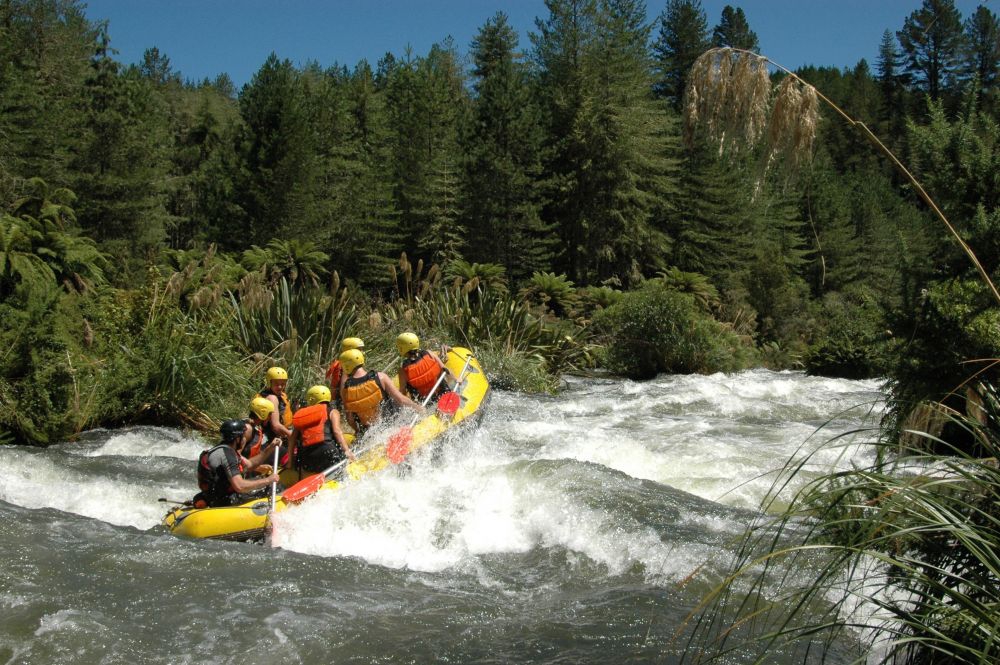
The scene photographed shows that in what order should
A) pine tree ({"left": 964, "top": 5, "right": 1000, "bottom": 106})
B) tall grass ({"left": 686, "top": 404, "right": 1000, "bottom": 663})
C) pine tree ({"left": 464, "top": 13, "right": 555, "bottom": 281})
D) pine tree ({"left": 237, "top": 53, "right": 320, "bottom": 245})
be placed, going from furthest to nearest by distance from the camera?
pine tree ({"left": 964, "top": 5, "right": 1000, "bottom": 106}), pine tree ({"left": 464, "top": 13, "right": 555, "bottom": 281}), pine tree ({"left": 237, "top": 53, "right": 320, "bottom": 245}), tall grass ({"left": 686, "top": 404, "right": 1000, "bottom": 663})

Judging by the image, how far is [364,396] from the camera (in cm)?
819

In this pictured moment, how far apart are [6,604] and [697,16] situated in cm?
4883

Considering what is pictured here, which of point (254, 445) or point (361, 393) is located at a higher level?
point (361, 393)

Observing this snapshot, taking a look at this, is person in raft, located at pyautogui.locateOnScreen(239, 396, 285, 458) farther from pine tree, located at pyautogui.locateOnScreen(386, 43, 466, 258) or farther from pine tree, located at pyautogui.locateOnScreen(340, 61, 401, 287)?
pine tree, located at pyautogui.locateOnScreen(386, 43, 466, 258)

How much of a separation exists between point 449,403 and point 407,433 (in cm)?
108

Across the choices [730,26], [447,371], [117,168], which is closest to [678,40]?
[730,26]

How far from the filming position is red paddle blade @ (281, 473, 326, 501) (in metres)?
6.65

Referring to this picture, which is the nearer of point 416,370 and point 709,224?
point 416,370

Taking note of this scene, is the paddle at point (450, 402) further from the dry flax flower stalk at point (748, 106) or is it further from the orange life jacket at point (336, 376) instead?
the dry flax flower stalk at point (748, 106)

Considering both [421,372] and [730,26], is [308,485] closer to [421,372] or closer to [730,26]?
[421,372]

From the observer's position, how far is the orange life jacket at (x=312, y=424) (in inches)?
284

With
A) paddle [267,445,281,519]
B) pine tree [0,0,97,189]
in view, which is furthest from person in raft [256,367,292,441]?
pine tree [0,0,97,189]

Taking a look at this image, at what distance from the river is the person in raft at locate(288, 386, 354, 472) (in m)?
0.40

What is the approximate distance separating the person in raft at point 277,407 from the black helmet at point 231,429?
0.81 m
